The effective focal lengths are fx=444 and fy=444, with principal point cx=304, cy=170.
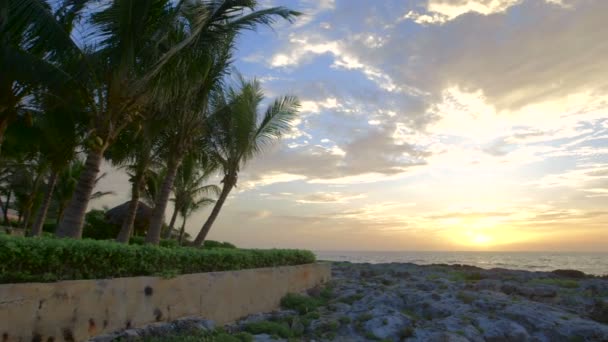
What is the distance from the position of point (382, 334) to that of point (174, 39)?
802cm

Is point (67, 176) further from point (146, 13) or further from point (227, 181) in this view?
point (146, 13)

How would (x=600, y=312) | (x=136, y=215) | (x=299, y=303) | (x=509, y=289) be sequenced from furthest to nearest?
(x=136, y=215) → (x=509, y=289) → (x=299, y=303) → (x=600, y=312)

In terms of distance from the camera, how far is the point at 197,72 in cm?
1074

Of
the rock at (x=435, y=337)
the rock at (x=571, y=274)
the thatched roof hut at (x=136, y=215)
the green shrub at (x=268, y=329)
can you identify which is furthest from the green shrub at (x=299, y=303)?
the thatched roof hut at (x=136, y=215)

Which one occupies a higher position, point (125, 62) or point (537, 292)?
point (125, 62)

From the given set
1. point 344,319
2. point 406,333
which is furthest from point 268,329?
point 406,333

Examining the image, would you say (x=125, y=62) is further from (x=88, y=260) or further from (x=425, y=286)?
(x=425, y=286)

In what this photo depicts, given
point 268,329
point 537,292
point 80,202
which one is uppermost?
point 80,202

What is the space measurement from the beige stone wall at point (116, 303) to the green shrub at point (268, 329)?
71 cm

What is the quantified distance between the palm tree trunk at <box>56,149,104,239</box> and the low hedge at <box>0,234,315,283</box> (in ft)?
7.68

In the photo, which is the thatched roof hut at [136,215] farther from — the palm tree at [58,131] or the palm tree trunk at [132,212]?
the palm tree trunk at [132,212]

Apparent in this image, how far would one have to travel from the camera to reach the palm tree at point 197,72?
407 inches

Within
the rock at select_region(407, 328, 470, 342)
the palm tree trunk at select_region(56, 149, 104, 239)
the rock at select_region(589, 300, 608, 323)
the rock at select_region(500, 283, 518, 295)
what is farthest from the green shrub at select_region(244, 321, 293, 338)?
the rock at select_region(500, 283, 518, 295)

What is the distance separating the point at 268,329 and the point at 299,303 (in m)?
2.93
